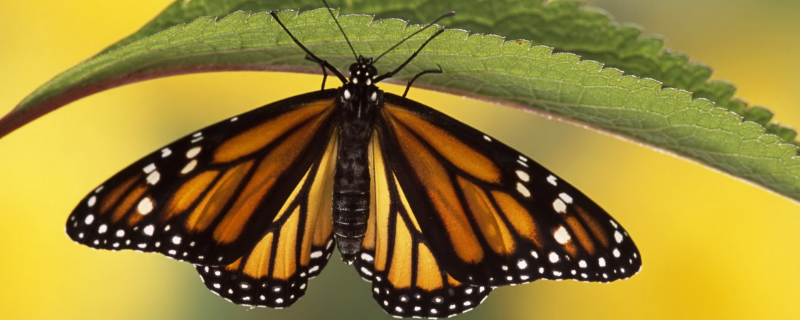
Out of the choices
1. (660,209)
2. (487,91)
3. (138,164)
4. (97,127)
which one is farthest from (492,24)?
(97,127)

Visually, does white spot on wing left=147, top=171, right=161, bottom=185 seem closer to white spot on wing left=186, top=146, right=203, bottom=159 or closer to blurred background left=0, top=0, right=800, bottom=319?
white spot on wing left=186, top=146, right=203, bottom=159

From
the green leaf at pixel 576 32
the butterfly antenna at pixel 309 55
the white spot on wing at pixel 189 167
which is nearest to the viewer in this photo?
the butterfly antenna at pixel 309 55

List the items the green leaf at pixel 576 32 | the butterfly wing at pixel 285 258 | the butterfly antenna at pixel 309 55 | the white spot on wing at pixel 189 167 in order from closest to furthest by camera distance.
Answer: the butterfly antenna at pixel 309 55 < the green leaf at pixel 576 32 < the white spot on wing at pixel 189 167 < the butterfly wing at pixel 285 258

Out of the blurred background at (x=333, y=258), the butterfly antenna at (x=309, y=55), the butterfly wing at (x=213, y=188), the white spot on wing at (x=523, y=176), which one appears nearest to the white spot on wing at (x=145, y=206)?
the butterfly wing at (x=213, y=188)

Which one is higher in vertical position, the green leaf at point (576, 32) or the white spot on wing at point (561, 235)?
the green leaf at point (576, 32)

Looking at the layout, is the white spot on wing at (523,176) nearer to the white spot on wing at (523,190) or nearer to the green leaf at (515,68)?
the white spot on wing at (523,190)

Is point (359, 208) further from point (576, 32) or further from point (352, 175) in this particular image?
point (576, 32)

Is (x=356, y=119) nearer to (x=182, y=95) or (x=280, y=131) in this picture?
(x=280, y=131)
